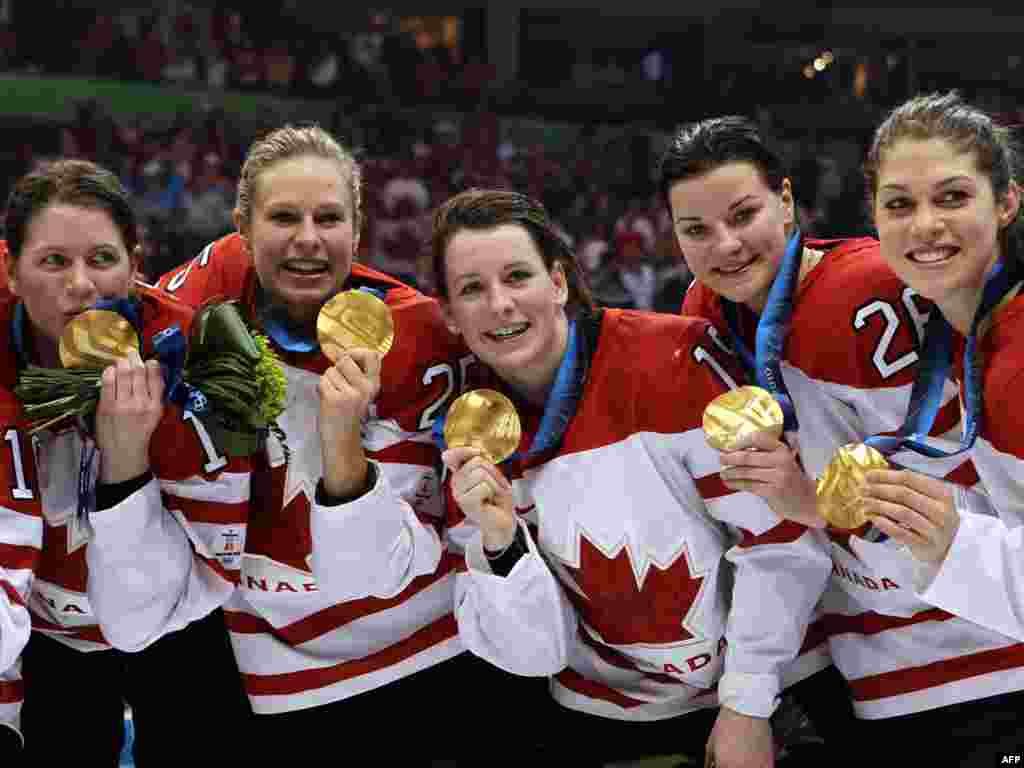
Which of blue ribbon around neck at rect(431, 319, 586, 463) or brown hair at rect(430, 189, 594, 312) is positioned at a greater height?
brown hair at rect(430, 189, 594, 312)

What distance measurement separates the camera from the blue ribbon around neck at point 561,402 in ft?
6.86

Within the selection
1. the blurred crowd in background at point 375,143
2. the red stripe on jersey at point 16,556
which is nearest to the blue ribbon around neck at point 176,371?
the red stripe on jersey at point 16,556

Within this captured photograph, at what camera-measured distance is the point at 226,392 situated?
199 centimetres

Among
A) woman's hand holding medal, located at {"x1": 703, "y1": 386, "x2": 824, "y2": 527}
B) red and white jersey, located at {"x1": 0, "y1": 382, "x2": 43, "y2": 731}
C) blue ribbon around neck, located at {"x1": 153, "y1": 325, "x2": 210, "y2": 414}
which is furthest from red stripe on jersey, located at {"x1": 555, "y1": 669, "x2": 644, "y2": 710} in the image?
red and white jersey, located at {"x1": 0, "y1": 382, "x2": 43, "y2": 731}

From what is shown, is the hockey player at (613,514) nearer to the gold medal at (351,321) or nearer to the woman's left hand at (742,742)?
the woman's left hand at (742,742)

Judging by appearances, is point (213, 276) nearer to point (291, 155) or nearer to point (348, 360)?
point (291, 155)

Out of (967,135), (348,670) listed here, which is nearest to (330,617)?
(348,670)

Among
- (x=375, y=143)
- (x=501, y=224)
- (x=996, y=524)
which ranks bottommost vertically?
(x=996, y=524)

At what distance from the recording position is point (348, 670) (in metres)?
2.33

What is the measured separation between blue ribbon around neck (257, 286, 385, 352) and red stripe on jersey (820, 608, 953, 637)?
1004mm

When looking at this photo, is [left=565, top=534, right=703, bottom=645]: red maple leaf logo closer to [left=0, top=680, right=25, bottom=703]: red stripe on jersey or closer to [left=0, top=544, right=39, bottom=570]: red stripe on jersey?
[left=0, top=544, right=39, bottom=570]: red stripe on jersey

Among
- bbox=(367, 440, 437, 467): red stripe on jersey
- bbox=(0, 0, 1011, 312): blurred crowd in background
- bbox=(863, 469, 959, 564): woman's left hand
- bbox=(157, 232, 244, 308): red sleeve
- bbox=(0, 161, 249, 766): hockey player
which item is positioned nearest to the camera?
bbox=(863, 469, 959, 564): woman's left hand

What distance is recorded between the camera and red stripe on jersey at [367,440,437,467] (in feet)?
7.38

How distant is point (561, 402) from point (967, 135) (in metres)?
0.77
